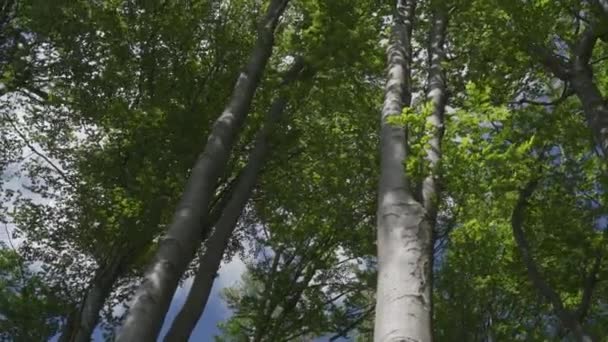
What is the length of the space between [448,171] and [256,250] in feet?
36.0

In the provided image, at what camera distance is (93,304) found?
10.9 metres

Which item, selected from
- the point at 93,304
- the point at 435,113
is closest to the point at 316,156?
the point at 93,304

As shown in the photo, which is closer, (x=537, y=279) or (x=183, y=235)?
(x=183, y=235)

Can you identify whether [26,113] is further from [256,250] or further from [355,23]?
[355,23]

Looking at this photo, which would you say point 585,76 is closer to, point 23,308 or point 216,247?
point 216,247

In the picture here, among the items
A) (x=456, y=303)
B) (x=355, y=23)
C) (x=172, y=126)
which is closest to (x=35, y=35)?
(x=172, y=126)

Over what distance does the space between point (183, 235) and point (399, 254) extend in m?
3.18

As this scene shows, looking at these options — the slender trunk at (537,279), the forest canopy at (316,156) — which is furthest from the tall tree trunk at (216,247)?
the slender trunk at (537,279)

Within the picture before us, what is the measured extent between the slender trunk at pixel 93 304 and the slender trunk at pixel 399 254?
309 inches

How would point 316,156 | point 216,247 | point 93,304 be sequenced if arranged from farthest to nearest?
point 316,156
point 93,304
point 216,247

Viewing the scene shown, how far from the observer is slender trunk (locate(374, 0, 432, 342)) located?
3.21 metres

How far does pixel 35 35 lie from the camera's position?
38.0 ft

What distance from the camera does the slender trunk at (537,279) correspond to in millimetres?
8273

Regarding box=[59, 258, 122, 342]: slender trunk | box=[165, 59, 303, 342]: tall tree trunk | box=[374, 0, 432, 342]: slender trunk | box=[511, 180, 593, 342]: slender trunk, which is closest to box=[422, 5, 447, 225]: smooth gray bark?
box=[374, 0, 432, 342]: slender trunk
